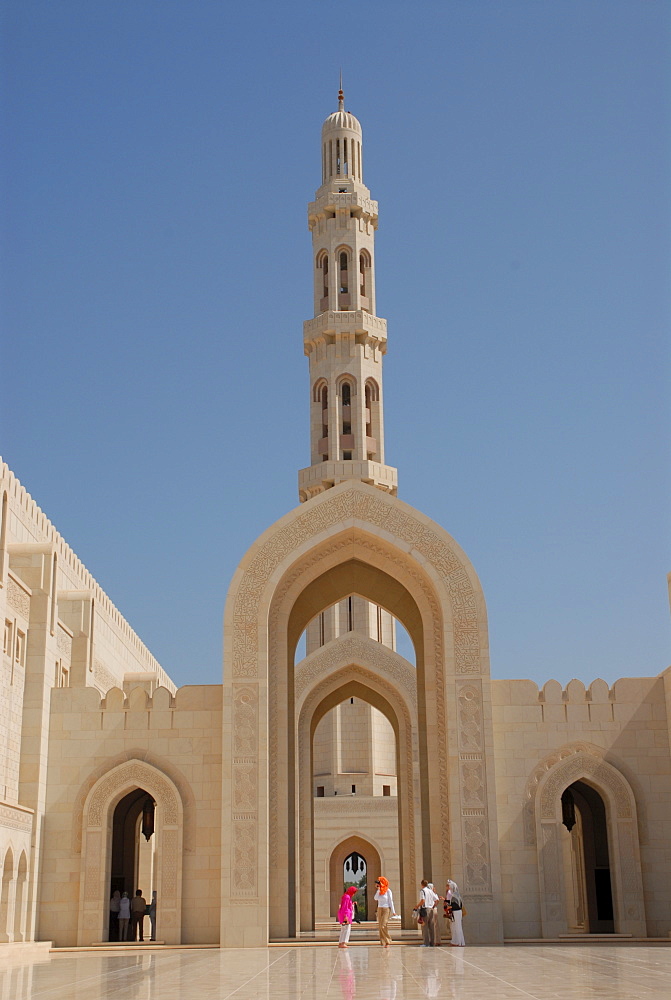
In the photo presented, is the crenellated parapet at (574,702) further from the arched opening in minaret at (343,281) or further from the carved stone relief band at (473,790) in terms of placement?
the arched opening in minaret at (343,281)

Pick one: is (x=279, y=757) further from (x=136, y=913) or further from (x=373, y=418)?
(x=373, y=418)

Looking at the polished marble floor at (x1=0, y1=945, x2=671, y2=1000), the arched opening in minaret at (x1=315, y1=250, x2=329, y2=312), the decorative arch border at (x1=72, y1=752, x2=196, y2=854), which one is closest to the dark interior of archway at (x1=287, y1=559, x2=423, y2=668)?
the decorative arch border at (x1=72, y1=752, x2=196, y2=854)

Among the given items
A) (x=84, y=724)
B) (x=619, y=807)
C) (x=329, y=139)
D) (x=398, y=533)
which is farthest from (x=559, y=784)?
(x=329, y=139)

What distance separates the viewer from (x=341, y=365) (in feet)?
94.3

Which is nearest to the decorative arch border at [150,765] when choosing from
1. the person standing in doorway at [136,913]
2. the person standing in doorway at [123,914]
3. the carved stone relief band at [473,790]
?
the person standing in doorway at [123,914]

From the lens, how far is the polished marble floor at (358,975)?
29.5 ft

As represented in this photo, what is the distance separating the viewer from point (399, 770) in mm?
25594

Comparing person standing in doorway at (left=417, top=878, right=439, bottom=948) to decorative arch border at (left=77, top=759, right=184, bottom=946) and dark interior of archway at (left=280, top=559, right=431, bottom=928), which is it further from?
decorative arch border at (left=77, top=759, right=184, bottom=946)

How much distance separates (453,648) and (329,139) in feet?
60.7

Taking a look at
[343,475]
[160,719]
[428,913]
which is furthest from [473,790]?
[343,475]

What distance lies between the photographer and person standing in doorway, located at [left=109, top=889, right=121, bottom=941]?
67.2 ft

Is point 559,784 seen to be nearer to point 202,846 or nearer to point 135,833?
point 202,846

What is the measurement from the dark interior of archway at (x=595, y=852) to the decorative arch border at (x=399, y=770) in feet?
12.3

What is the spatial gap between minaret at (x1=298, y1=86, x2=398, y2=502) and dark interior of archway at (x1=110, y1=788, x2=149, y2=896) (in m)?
9.18
